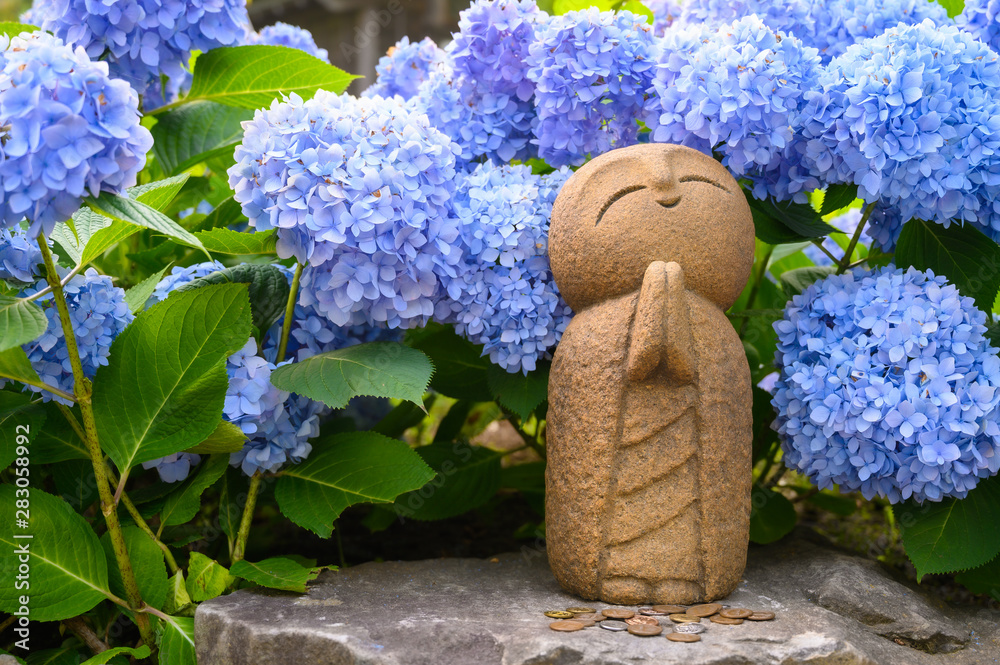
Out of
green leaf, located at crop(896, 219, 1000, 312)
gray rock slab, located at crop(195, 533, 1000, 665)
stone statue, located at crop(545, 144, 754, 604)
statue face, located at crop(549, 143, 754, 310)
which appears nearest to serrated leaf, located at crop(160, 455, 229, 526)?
gray rock slab, located at crop(195, 533, 1000, 665)

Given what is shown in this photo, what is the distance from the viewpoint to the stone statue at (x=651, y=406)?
5.49 feet

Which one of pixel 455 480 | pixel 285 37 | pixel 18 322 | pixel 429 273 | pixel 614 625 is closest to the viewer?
pixel 18 322

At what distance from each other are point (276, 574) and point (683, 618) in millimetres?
846

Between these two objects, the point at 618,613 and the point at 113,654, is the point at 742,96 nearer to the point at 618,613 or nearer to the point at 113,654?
the point at 618,613

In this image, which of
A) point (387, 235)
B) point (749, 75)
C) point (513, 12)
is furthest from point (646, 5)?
point (387, 235)

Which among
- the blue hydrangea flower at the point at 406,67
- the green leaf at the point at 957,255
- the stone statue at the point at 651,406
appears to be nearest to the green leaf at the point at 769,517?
the stone statue at the point at 651,406

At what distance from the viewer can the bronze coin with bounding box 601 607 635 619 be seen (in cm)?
162

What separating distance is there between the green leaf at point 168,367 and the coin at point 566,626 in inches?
32.0

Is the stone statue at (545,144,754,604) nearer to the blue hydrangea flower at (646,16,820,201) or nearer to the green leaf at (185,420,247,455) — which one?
the blue hydrangea flower at (646,16,820,201)

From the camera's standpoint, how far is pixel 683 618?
1604 millimetres

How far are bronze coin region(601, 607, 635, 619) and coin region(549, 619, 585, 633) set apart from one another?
0.28 ft

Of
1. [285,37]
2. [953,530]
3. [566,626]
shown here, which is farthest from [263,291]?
[953,530]

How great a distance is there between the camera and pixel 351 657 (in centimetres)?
147

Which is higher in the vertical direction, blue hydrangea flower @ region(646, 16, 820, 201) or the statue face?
blue hydrangea flower @ region(646, 16, 820, 201)
